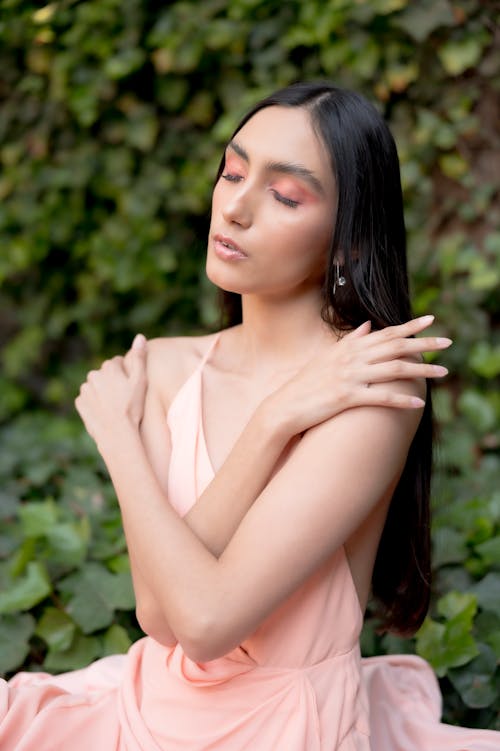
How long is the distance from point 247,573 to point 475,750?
0.65m

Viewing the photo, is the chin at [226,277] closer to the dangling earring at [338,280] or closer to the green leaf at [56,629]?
the dangling earring at [338,280]

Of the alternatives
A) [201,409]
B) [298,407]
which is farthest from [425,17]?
[298,407]

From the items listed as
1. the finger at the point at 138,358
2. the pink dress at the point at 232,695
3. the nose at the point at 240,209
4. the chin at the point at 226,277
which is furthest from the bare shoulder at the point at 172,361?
the nose at the point at 240,209

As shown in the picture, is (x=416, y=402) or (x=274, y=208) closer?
(x=416, y=402)

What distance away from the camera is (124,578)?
94.0 inches

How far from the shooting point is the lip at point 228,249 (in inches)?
62.6

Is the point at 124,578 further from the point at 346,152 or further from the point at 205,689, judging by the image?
the point at 346,152

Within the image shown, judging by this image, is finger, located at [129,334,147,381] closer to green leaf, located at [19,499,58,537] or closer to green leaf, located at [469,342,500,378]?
green leaf, located at [19,499,58,537]

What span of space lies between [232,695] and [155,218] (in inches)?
107

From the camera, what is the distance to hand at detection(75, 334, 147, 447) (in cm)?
172

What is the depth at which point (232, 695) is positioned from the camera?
5.22ft

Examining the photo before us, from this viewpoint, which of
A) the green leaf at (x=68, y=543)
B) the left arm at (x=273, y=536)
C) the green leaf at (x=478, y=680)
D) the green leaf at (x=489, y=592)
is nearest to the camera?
the left arm at (x=273, y=536)

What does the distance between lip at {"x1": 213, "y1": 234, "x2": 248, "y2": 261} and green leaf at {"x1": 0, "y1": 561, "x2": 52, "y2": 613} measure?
1145mm

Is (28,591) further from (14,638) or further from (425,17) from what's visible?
(425,17)
